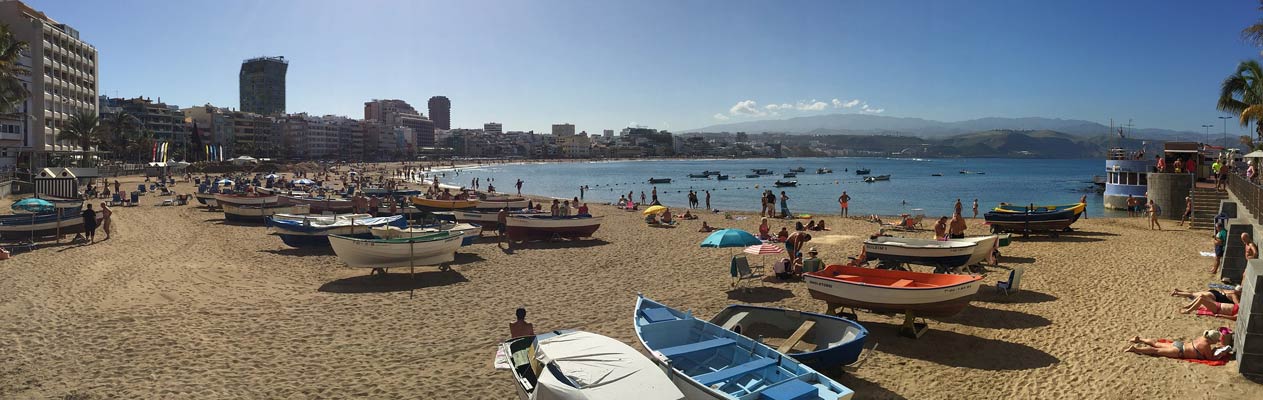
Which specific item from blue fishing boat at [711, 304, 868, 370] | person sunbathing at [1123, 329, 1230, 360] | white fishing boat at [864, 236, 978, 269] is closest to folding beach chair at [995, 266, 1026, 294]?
white fishing boat at [864, 236, 978, 269]

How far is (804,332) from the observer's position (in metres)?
8.51

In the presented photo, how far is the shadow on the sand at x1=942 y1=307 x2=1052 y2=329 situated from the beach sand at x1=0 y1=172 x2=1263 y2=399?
60 mm

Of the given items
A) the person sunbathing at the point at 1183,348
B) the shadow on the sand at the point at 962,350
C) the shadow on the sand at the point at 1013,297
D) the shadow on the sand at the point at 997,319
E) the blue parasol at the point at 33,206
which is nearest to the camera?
the person sunbathing at the point at 1183,348

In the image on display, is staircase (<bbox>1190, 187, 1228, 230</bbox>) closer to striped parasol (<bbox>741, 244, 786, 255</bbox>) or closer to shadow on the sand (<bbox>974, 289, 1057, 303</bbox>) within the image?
shadow on the sand (<bbox>974, 289, 1057, 303</bbox>)

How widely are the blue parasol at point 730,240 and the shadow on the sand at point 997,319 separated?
156 inches

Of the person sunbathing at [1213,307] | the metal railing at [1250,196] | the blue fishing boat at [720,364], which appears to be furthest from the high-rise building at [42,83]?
the metal railing at [1250,196]

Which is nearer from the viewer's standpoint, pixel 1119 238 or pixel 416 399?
pixel 416 399

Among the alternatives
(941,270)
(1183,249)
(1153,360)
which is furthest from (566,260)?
(1183,249)

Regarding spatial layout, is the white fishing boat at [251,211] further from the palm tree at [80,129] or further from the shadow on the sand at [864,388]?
the palm tree at [80,129]

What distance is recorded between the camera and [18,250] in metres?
18.1

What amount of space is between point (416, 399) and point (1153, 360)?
933 centimetres

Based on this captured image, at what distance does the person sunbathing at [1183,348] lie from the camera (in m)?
8.58

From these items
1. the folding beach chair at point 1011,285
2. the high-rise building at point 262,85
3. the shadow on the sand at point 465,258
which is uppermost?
the high-rise building at point 262,85

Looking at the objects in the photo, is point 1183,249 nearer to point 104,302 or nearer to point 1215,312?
point 1215,312
